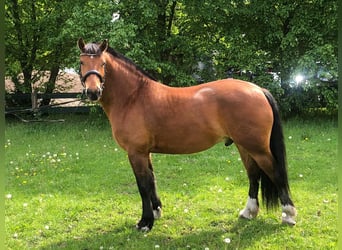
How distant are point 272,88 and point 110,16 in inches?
197

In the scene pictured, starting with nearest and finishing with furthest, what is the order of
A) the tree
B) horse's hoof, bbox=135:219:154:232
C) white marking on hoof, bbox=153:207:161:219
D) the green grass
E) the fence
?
the green grass, horse's hoof, bbox=135:219:154:232, white marking on hoof, bbox=153:207:161:219, the tree, the fence

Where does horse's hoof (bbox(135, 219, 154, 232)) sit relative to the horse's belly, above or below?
below

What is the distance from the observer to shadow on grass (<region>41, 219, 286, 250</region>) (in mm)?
3859

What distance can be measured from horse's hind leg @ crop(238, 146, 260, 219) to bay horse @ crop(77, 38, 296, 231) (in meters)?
0.07

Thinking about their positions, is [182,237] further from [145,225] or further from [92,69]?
[92,69]

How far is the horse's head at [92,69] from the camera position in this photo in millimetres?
3791

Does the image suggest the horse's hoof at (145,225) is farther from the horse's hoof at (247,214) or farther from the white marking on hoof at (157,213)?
the horse's hoof at (247,214)

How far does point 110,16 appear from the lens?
33.2 ft

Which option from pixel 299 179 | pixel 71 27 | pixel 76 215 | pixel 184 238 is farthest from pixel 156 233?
pixel 71 27

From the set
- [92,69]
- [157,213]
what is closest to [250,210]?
[157,213]

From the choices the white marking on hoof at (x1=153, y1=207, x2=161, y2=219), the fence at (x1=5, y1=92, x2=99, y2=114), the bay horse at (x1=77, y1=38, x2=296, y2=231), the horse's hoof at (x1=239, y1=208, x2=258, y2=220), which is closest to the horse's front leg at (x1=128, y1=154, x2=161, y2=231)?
the bay horse at (x1=77, y1=38, x2=296, y2=231)

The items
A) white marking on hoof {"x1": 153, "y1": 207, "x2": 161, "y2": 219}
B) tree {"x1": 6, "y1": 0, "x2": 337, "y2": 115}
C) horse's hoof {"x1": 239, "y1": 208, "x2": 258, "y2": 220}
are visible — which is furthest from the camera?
tree {"x1": 6, "y1": 0, "x2": 337, "y2": 115}

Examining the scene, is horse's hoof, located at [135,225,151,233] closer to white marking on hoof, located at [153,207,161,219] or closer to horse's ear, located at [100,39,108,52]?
white marking on hoof, located at [153,207,161,219]

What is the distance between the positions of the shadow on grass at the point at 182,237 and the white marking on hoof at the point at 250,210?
0.08m
